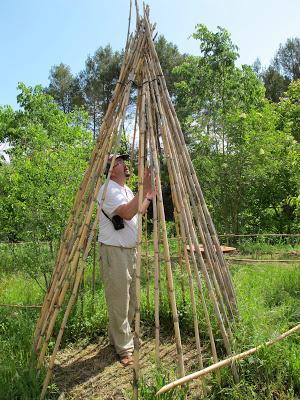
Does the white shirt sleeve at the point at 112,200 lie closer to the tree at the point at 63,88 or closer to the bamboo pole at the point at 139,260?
the bamboo pole at the point at 139,260

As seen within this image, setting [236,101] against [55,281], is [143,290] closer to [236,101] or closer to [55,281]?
[55,281]

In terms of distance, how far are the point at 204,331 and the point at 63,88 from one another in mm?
19527

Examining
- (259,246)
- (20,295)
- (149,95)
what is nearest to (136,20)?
(149,95)

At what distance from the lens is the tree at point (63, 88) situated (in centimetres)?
2119

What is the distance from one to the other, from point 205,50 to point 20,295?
7.53 m

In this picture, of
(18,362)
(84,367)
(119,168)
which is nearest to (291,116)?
(119,168)

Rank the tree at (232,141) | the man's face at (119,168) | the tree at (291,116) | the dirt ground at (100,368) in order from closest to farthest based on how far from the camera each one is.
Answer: the dirt ground at (100,368) < the man's face at (119,168) < the tree at (232,141) < the tree at (291,116)

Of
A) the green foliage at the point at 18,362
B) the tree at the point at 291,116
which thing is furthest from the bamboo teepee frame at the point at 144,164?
the tree at the point at 291,116

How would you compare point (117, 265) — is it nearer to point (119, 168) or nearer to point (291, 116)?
point (119, 168)

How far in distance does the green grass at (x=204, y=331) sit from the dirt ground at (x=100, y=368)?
0.14 metres

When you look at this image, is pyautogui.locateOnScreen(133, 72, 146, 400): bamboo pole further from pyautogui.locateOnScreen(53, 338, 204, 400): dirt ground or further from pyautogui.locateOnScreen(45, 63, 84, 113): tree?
pyautogui.locateOnScreen(45, 63, 84, 113): tree

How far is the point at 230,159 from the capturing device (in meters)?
9.84

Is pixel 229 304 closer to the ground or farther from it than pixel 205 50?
closer to the ground

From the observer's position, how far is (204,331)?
357 cm
